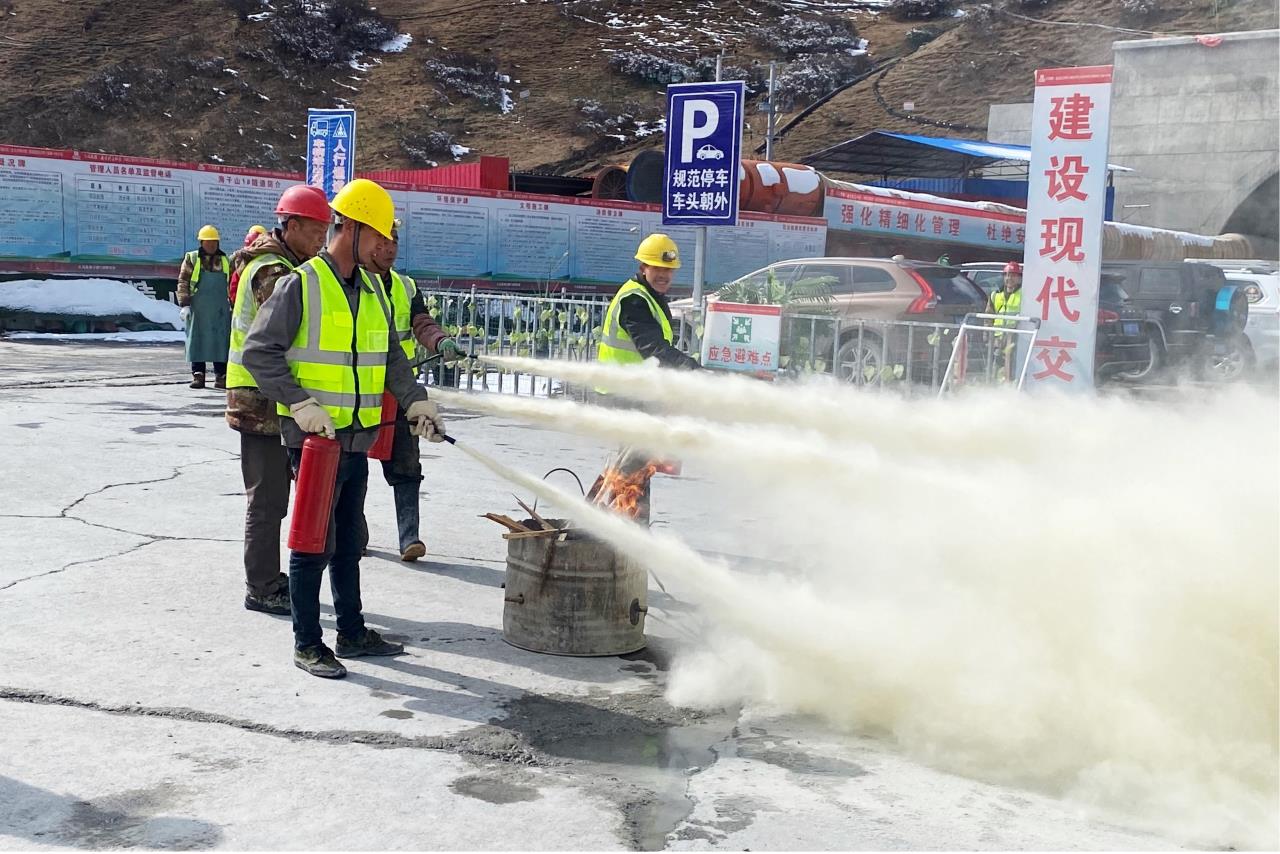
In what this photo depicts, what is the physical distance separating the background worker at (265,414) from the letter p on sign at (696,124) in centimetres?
547

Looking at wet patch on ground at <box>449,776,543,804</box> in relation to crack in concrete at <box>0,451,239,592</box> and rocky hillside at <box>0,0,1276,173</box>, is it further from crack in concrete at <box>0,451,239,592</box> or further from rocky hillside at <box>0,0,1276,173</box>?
rocky hillside at <box>0,0,1276,173</box>

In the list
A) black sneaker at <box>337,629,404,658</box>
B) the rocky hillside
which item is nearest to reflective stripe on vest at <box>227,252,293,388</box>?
black sneaker at <box>337,629,404,658</box>

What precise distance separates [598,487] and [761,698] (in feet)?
6.21

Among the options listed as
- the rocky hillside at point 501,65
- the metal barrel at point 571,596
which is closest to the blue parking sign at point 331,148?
the metal barrel at point 571,596

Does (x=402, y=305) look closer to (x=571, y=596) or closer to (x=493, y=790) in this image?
(x=571, y=596)

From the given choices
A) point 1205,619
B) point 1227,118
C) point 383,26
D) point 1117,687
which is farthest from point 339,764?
point 383,26

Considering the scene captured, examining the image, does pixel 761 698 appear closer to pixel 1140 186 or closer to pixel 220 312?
pixel 220 312

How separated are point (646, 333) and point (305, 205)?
5.81ft

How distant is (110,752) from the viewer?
168 inches

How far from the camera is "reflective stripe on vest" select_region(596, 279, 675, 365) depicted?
21.6 feet

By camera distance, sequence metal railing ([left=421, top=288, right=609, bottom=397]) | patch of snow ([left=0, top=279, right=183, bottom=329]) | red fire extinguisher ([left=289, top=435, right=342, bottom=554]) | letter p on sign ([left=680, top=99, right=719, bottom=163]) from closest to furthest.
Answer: red fire extinguisher ([left=289, top=435, right=342, bottom=554]) → letter p on sign ([left=680, top=99, right=719, bottom=163]) → metal railing ([left=421, top=288, right=609, bottom=397]) → patch of snow ([left=0, top=279, right=183, bottom=329])

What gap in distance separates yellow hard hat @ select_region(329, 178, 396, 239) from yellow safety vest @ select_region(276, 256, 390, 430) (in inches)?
9.0

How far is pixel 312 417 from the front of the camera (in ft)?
A: 16.5

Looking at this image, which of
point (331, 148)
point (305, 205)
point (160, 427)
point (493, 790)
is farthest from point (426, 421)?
point (331, 148)
